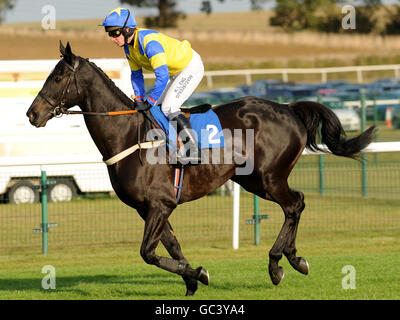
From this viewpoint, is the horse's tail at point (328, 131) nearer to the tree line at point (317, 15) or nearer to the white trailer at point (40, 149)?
the white trailer at point (40, 149)

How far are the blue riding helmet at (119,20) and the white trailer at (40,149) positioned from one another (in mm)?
6608

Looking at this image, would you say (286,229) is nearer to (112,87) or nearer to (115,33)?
(112,87)

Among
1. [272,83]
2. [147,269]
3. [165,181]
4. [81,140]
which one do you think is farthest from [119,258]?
[272,83]

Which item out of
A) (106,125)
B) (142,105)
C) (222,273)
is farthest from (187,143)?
(222,273)

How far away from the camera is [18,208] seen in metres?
12.7

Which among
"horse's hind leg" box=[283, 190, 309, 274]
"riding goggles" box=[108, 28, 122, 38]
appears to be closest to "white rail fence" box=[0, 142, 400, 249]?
"horse's hind leg" box=[283, 190, 309, 274]

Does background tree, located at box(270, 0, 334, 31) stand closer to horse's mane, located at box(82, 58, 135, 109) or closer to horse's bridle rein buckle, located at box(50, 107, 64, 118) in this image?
horse's mane, located at box(82, 58, 135, 109)

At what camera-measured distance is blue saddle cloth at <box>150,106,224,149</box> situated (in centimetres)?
638

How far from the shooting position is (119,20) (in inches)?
242

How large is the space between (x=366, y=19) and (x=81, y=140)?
2796cm

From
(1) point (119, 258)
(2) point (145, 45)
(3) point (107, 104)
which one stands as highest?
(2) point (145, 45)

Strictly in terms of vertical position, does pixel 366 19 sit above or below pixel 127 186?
above

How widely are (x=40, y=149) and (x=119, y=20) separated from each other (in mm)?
8022
